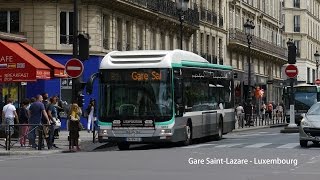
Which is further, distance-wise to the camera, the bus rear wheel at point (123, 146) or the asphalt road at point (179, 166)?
the bus rear wheel at point (123, 146)

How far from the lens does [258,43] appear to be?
73938 millimetres

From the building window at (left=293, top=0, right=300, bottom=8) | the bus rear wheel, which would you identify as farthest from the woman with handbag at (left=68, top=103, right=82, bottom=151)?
the building window at (left=293, top=0, right=300, bottom=8)

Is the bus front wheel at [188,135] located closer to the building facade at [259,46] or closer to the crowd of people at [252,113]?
the crowd of people at [252,113]

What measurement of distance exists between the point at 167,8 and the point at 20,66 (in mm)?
20159

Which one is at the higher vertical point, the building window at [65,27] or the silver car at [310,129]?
the building window at [65,27]

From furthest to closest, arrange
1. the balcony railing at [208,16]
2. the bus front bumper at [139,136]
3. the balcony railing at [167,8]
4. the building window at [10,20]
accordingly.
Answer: the balcony railing at [208,16], the balcony railing at [167,8], the building window at [10,20], the bus front bumper at [139,136]

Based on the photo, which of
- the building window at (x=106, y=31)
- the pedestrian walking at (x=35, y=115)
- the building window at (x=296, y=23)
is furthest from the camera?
the building window at (x=296, y=23)

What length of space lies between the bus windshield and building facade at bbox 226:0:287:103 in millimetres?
34804

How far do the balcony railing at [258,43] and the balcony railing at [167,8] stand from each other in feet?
31.8

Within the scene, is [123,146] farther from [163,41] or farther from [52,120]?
[163,41]

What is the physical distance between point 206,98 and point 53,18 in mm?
14458

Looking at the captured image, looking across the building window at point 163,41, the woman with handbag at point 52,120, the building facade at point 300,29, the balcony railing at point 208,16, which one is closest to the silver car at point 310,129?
the woman with handbag at point 52,120

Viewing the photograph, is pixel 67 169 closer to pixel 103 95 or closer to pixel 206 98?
pixel 103 95

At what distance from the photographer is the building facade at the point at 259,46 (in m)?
66.9
